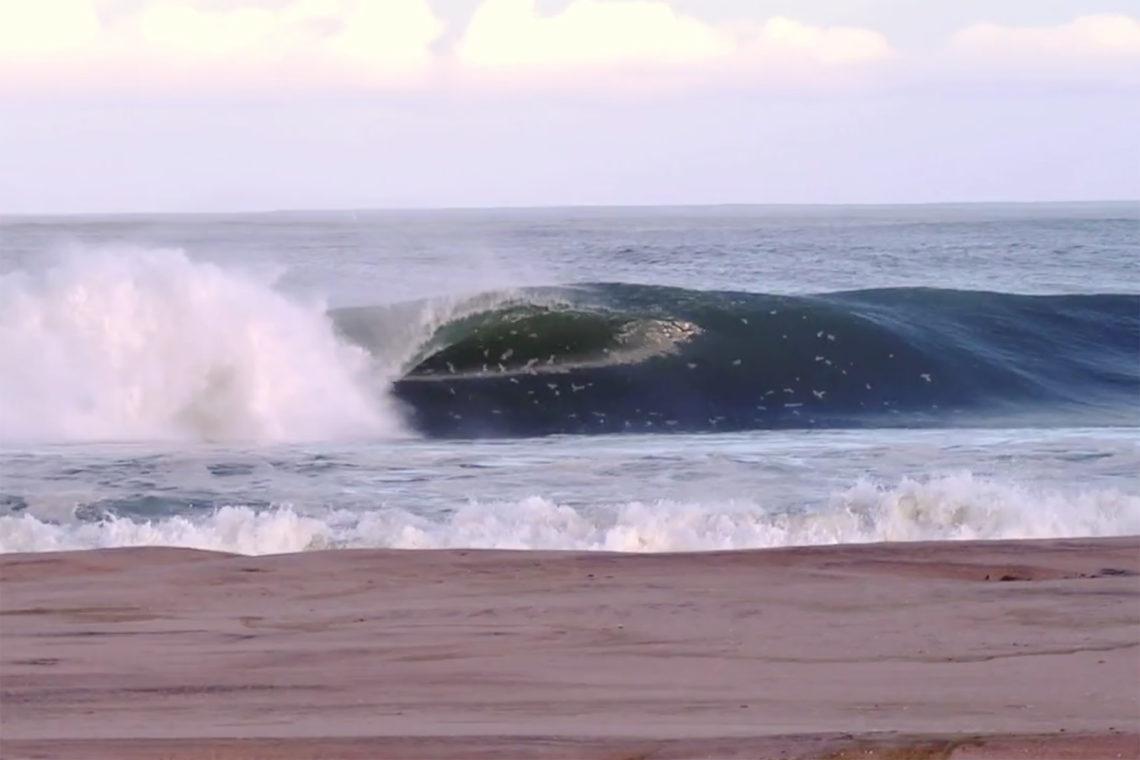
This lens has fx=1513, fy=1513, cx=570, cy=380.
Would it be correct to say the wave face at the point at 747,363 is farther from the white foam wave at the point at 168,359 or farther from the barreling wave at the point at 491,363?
the white foam wave at the point at 168,359

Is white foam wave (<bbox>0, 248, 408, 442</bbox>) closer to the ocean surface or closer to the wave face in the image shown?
the ocean surface

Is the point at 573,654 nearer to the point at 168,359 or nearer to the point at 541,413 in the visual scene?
the point at 541,413

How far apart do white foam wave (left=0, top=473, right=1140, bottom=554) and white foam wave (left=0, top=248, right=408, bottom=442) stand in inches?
203

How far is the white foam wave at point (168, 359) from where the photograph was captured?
44.4 ft

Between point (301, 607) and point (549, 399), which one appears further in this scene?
point (549, 399)

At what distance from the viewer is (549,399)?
15445mm

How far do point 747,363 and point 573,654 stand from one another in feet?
40.8

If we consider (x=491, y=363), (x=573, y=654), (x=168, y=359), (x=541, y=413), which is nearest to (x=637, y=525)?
(x=573, y=654)

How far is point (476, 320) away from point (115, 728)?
572 inches

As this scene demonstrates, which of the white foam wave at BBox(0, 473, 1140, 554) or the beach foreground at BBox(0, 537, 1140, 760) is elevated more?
the beach foreground at BBox(0, 537, 1140, 760)

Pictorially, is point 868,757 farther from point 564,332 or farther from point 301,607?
point 564,332

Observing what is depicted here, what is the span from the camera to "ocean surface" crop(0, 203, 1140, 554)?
8.04m

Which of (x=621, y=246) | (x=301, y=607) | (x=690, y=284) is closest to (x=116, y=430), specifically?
(x=301, y=607)

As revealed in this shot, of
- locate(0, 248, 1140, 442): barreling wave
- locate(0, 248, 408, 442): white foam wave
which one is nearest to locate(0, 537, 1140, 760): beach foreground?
locate(0, 248, 408, 442): white foam wave
